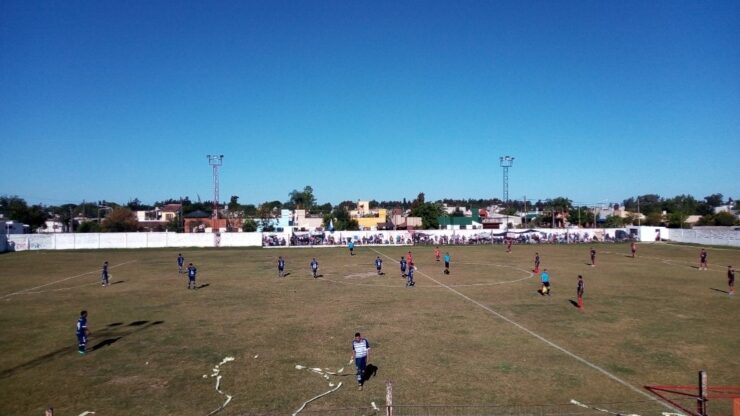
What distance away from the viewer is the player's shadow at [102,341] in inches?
609

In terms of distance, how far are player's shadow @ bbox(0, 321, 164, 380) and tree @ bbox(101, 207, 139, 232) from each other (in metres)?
87.1

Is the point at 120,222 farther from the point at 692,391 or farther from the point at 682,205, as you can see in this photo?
the point at 682,205

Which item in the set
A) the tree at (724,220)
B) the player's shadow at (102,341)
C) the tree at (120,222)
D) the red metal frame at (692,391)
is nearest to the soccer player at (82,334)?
the player's shadow at (102,341)

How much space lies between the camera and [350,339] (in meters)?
18.9

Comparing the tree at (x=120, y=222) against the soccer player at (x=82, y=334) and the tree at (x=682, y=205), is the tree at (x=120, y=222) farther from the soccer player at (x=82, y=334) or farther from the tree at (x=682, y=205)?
the tree at (x=682, y=205)

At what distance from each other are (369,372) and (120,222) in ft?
330

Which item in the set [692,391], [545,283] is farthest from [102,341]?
[545,283]

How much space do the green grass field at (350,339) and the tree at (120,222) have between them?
218 feet

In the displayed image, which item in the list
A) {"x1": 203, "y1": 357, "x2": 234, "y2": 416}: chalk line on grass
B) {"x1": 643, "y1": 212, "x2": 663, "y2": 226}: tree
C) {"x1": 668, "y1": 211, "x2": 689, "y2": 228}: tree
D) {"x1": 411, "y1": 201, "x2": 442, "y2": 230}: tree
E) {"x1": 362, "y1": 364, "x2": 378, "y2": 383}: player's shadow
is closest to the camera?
{"x1": 203, "y1": 357, "x2": 234, "y2": 416}: chalk line on grass

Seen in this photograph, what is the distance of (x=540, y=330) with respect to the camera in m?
20.2

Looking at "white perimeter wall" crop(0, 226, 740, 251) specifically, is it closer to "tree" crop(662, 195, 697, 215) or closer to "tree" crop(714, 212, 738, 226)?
"tree" crop(714, 212, 738, 226)

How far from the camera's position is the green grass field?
13.0 m

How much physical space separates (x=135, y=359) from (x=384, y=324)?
10582 mm

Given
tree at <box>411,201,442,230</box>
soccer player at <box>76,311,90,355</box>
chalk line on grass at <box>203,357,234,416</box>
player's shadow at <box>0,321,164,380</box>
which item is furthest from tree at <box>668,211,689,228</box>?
soccer player at <box>76,311,90,355</box>
